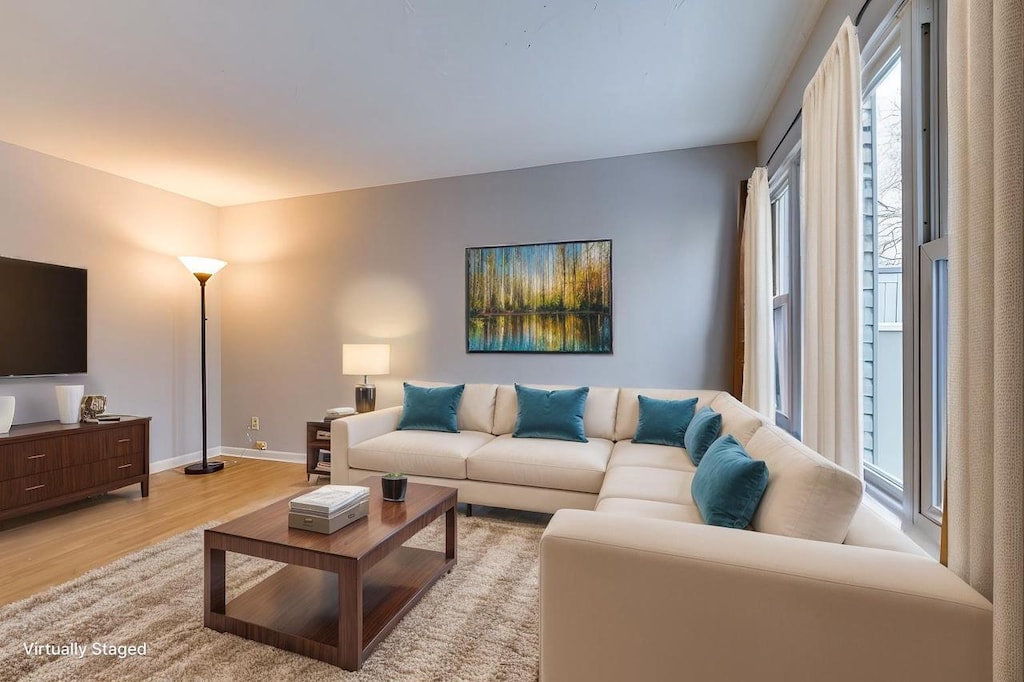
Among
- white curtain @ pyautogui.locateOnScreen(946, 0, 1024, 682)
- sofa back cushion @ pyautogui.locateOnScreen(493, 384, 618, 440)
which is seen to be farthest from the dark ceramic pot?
white curtain @ pyautogui.locateOnScreen(946, 0, 1024, 682)

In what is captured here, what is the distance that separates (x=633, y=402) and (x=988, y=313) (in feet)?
8.38

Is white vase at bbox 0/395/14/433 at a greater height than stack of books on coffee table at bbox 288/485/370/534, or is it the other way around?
white vase at bbox 0/395/14/433

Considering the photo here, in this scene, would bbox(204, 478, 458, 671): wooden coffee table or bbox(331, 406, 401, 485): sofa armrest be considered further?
bbox(331, 406, 401, 485): sofa armrest

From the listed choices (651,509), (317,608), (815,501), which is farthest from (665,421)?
(317,608)

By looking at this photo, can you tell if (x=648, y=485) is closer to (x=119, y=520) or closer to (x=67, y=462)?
(x=119, y=520)

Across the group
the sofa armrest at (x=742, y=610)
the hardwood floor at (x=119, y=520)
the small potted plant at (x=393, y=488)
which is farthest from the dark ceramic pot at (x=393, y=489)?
the sofa armrest at (x=742, y=610)

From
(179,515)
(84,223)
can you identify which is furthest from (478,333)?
(84,223)

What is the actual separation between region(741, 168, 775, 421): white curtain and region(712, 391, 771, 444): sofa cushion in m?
0.20

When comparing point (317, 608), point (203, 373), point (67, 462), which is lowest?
point (317, 608)

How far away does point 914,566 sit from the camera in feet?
3.35

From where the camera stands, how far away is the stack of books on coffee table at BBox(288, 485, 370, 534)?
181 centimetres

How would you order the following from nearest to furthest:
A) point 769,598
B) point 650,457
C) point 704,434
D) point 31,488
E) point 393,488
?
point 769,598, point 393,488, point 704,434, point 650,457, point 31,488

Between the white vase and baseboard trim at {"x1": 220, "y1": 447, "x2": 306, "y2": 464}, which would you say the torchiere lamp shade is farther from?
the white vase

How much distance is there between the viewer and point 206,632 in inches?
69.9
